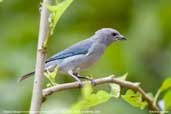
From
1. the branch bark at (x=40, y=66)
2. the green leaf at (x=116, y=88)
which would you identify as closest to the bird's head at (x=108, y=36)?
the green leaf at (x=116, y=88)

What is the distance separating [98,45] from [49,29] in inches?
55.3

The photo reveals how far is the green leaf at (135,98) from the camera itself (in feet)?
2.52

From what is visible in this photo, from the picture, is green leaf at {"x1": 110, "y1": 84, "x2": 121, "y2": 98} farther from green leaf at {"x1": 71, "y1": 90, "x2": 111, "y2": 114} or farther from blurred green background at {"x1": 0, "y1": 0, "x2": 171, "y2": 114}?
blurred green background at {"x1": 0, "y1": 0, "x2": 171, "y2": 114}

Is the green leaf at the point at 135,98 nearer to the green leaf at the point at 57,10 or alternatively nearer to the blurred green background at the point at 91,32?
the green leaf at the point at 57,10

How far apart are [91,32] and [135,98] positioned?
184 centimetres

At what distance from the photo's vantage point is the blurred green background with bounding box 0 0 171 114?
221 centimetres

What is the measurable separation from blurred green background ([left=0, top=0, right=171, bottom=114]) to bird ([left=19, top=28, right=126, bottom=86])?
0.17 metres

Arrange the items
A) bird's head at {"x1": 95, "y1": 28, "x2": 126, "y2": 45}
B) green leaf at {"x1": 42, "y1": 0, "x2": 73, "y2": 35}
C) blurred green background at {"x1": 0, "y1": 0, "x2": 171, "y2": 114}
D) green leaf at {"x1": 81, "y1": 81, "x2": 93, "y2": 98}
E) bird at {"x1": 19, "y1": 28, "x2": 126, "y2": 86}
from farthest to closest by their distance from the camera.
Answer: blurred green background at {"x1": 0, "y1": 0, "x2": 171, "y2": 114} < bird's head at {"x1": 95, "y1": 28, "x2": 126, "y2": 45} < bird at {"x1": 19, "y1": 28, "x2": 126, "y2": 86} < green leaf at {"x1": 42, "y1": 0, "x2": 73, "y2": 35} < green leaf at {"x1": 81, "y1": 81, "x2": 93, "y2": 98}

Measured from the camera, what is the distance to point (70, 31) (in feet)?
8.21

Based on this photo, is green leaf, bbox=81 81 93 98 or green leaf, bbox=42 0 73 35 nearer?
green leaf, bbox=81 81 93 98

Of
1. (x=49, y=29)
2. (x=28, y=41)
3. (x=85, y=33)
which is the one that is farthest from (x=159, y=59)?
(x=49, y=29)

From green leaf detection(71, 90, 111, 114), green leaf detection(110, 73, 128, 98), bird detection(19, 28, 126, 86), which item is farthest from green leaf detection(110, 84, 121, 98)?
bird detection(19, 28, 126, 86)

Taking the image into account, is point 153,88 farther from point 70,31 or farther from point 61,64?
point 61,64

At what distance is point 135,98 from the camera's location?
0.79 meters
